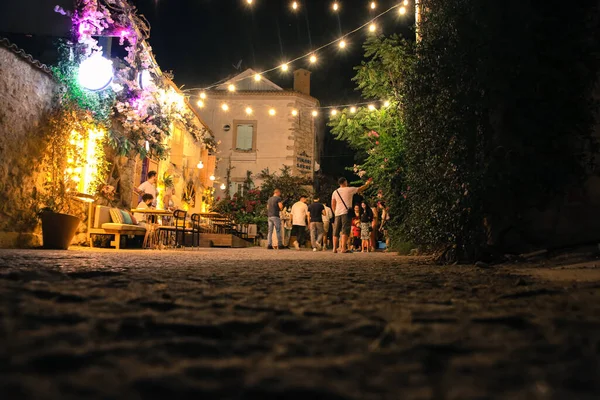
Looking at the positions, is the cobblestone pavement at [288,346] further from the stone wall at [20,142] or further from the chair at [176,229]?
the chair at [176,229]

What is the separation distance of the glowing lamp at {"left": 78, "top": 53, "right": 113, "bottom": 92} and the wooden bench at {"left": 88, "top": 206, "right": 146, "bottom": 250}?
259 cm

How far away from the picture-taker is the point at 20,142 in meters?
7.82

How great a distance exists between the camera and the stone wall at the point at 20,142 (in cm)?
743

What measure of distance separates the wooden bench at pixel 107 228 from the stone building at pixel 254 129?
587 inches

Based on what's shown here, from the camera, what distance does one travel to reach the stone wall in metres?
7.43

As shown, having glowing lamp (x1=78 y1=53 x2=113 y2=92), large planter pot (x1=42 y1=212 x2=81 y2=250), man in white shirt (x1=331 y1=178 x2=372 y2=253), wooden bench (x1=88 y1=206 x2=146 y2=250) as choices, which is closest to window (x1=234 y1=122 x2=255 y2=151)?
man in white shirt (x1=331 y1=178 x2=372 y2=253)

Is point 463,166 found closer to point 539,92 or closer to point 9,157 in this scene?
point 539,92

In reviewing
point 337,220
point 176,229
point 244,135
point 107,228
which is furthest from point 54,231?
point 244,135

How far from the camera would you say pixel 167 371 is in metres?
0.89

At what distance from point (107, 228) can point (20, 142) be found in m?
2.35

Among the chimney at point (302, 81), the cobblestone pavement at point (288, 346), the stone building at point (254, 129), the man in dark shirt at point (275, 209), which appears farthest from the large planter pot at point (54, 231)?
the chimney at point (302, 81)

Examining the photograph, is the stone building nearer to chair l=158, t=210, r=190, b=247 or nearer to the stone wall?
chair l=158, t=210, r=190, b=247

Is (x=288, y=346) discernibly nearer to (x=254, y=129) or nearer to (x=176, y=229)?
(x=176, y=229)

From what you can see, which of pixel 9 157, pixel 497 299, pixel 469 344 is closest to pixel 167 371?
pixel 469 344
